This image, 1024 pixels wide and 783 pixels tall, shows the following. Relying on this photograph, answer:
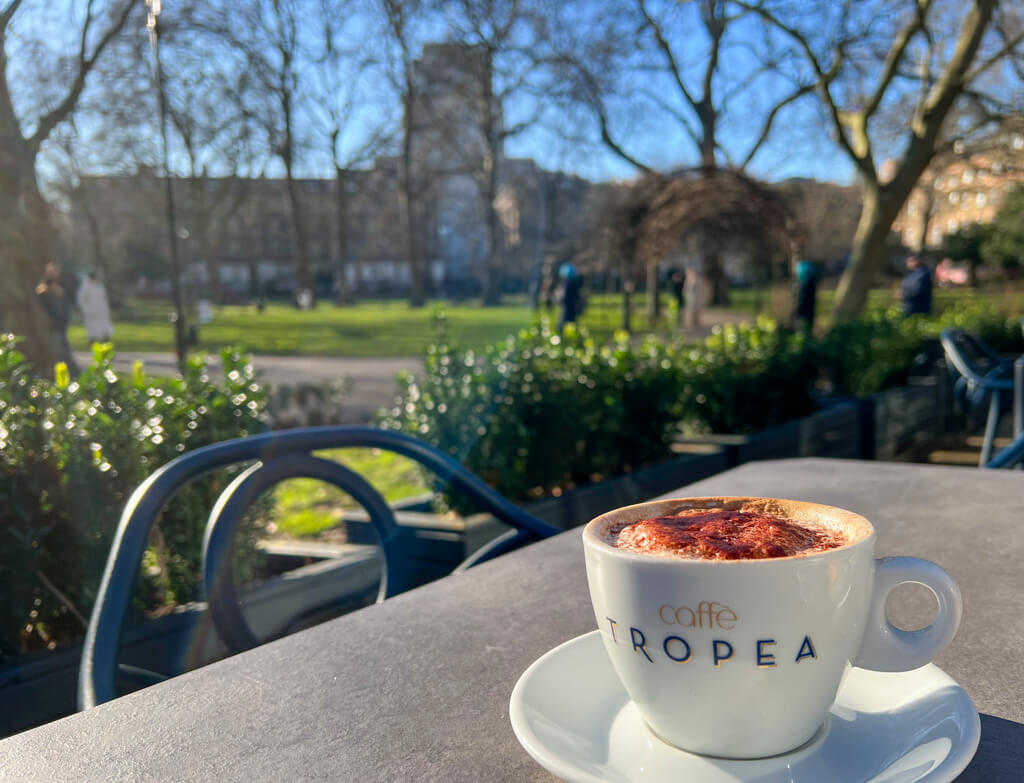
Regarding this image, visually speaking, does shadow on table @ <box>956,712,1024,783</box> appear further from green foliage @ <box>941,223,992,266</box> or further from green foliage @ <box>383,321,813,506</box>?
green foliage @ <box>941,223,992,266</box>

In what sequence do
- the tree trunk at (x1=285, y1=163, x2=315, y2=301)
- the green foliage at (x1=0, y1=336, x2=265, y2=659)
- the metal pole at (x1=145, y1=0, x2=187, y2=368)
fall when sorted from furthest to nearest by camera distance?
1. the tree trunk at (x1=285, y1=163, x2=315, y2=301)
2. the metal pole at (x1=145, y1=0, x2=187, y2=368)
3. the green foliage at (x1=0, y1=336, x2=265, y2=659)

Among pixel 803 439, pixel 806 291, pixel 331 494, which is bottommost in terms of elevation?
pixel 331 494

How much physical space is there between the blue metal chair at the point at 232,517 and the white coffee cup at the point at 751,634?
0.77 m

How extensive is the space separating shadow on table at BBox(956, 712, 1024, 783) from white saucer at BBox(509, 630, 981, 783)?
0.04m

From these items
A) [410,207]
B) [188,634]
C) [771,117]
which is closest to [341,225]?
[410,207]

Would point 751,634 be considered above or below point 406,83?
below

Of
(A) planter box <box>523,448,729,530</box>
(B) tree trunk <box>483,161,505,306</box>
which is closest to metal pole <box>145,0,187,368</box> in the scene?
(A) planter box <box>523,448,729,530</box>

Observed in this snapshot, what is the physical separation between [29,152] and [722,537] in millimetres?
3819

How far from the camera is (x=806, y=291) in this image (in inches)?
475

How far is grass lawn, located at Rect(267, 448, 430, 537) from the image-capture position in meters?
4.95

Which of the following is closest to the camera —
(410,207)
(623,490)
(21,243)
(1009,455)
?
(1009,455)

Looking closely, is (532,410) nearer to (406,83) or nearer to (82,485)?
(82,485)

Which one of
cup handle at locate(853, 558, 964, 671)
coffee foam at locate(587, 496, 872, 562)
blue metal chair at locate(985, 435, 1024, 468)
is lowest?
blue metal chair at locate(985, 435, 1024, 468)

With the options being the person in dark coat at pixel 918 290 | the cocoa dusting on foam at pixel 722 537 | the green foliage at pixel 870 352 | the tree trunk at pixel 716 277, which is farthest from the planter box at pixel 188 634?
the tree trunk at pixel 716 277
